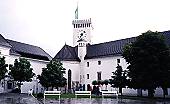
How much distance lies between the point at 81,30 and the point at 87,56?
394 inches

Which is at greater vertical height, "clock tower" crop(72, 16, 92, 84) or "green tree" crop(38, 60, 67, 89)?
"clock tower" crop(72, 16, 92, 84)

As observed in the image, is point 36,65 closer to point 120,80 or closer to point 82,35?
point 82,35

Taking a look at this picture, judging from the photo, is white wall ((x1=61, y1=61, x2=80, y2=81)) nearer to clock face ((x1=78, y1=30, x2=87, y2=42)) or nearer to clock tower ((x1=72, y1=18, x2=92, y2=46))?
clock tower ((x1=72, y1=18, x2=92, y2=46))

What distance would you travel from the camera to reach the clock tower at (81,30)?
83.9 m

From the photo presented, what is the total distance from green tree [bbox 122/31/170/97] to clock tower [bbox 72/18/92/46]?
40793mm

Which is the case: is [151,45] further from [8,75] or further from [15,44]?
[15,44]

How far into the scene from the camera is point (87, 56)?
78750 mm

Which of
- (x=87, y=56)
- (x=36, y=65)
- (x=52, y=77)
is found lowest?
(x=52, y=77)

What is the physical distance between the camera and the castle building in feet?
235

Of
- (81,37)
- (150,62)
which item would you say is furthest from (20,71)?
(150,62)

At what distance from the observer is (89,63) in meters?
77.2

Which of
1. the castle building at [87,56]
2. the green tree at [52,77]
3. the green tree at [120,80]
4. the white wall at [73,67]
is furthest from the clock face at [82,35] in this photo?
the green tree at [120,80]

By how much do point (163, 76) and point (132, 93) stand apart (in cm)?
2361

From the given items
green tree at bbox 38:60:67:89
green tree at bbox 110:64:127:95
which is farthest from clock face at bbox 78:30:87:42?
green tree at bbox 110:64:127:95
